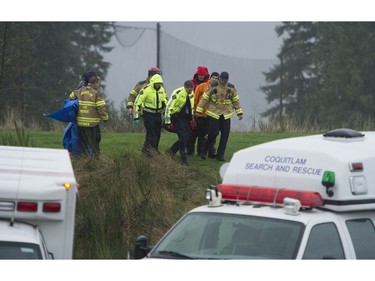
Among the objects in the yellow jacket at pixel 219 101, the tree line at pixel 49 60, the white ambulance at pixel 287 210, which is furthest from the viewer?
the tree line at pixel 49 60

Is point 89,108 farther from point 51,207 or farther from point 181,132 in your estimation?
point 51,207

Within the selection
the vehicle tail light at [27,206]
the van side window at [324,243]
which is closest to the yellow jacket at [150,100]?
the vehicle tail light at [27,206]

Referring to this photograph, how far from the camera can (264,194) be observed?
9.59 meters

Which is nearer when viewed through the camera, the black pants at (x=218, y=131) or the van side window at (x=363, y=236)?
the van side window at (x=363, y=236)

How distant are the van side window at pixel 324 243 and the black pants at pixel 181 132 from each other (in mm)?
9959

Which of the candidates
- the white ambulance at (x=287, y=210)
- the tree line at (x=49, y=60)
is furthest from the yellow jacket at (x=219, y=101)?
the tree line at (x=49, y=60)

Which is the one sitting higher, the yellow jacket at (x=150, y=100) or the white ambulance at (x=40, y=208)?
the yellow jacket at (x=150, y=100)

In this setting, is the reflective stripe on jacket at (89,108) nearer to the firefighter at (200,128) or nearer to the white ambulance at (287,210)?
the firefighter at (200,128)

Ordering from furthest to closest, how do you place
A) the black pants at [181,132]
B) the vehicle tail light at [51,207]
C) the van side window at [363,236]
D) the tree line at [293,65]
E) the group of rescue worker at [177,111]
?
the tree line at [293,65] → the black pants at [181,132] → the group of rescue worker at [177,111] → the van side window at [363,236] → the vehicle tail light at [51,207]

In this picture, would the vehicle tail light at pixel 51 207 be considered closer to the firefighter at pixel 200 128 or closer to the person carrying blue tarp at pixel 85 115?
the person carrying blue tarp at pixel 85 115

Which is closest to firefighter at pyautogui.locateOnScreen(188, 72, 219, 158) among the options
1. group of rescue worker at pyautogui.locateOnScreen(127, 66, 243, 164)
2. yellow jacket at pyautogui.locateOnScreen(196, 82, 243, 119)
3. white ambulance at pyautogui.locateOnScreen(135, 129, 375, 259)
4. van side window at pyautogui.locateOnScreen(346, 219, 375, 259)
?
group of rescue worker at pyautogui.locateOnScreen(127, 66, 243, 164)

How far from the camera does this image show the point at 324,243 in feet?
29.7

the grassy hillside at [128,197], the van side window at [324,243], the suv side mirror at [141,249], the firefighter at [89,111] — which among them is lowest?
the grassy hillside at [128,197]

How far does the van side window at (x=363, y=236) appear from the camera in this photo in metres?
9.46
